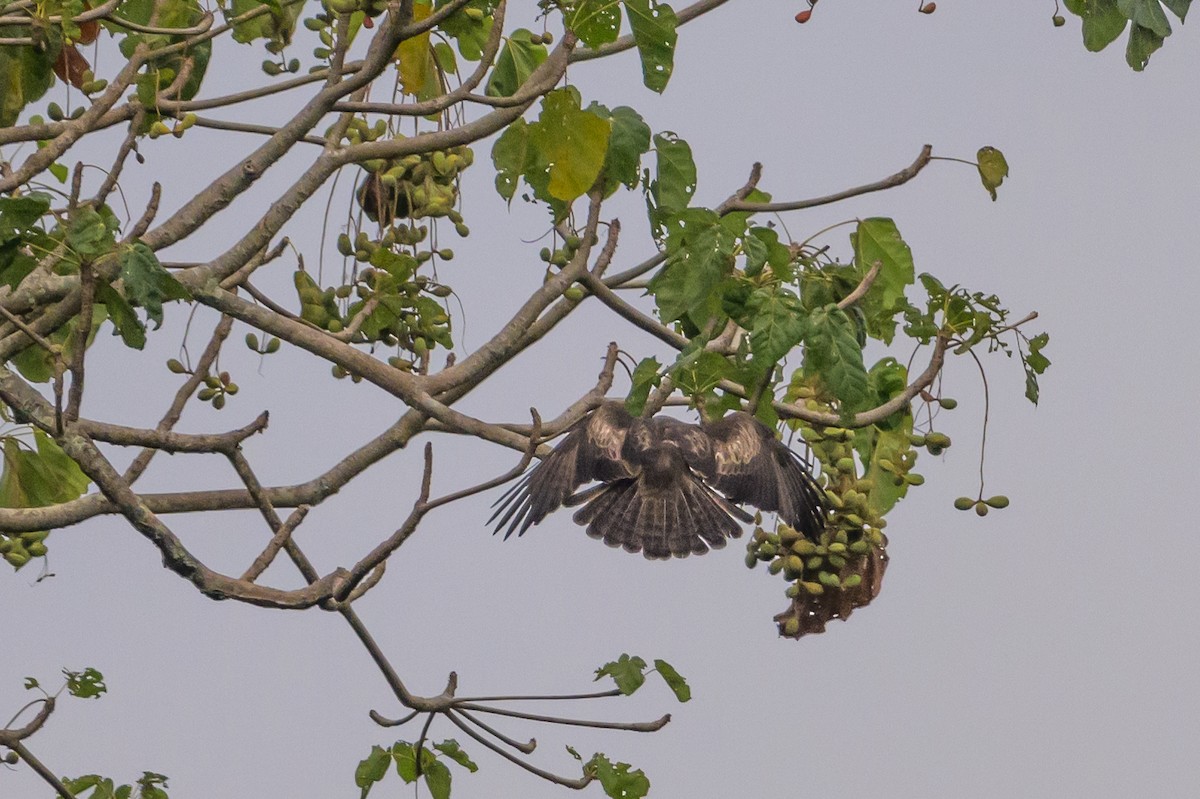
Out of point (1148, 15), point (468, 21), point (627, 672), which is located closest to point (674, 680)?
point (627, 672)

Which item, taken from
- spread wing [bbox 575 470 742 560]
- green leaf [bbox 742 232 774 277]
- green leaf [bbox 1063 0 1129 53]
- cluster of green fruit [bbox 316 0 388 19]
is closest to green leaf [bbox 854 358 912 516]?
spread wing [bbox 575 470 742 560]

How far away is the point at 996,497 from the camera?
15.6ft

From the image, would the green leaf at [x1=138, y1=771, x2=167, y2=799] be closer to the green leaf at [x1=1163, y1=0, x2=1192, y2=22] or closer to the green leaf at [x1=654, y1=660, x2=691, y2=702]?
the green leaf at [x1=654, y1=660, x2=691, y2=702]

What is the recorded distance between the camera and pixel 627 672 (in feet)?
16.5

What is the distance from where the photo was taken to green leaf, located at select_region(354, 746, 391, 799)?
5.25m

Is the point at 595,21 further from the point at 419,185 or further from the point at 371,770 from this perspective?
the point at 371,770

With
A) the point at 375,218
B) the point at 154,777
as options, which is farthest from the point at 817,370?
the point at 154,777

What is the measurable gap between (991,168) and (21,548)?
3.47 m

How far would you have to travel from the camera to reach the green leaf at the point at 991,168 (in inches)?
198

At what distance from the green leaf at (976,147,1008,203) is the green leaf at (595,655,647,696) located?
1886 mm

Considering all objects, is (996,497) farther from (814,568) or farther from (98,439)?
(98,439)

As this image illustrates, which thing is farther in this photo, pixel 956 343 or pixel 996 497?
pixel 996 497

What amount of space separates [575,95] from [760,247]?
84cm

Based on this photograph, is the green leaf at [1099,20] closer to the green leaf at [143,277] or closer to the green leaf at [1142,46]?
the green leaf at [1142,46]
